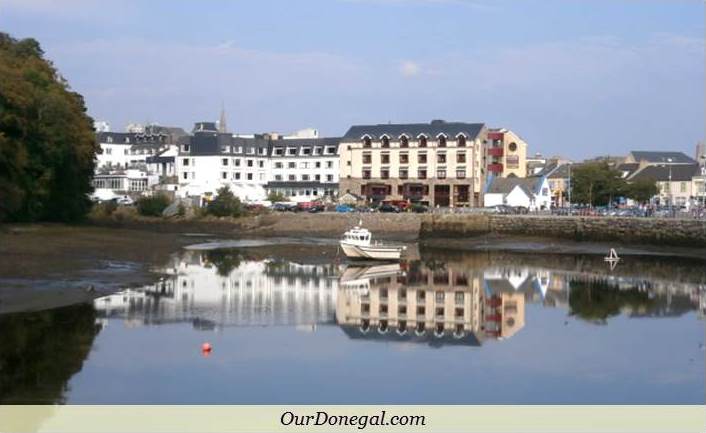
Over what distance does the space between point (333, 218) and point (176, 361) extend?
54.1 meters

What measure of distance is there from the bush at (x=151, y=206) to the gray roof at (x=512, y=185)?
31464 mm

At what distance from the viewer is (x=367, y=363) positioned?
73.4 ft

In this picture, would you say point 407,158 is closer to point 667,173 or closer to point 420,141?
point 420,141

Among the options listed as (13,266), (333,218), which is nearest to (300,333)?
(13,266)

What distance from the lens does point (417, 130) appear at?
94562mm

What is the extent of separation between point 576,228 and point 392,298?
34005mm

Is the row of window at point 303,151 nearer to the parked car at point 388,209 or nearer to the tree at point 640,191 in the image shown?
the parked car at point 388,209

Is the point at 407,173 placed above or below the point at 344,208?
above

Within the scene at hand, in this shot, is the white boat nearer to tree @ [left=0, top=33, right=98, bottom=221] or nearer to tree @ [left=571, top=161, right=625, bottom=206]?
tree @ [left=0, top=33, right=98, bottom=221]

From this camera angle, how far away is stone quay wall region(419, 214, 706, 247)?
2362 inches

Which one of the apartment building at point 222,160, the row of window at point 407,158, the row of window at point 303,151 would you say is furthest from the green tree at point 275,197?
the row of window at point 303,151

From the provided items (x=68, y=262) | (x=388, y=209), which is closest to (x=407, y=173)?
(x=388, y=209)

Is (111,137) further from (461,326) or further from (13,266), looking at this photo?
(461,326)

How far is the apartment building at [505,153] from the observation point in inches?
3883
